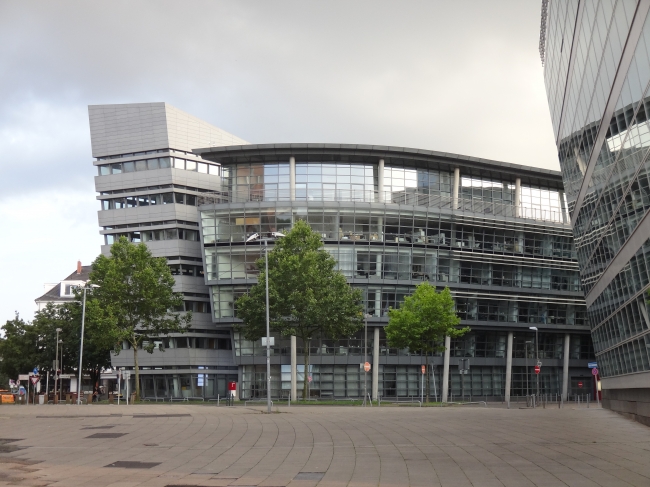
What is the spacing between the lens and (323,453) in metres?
20.6

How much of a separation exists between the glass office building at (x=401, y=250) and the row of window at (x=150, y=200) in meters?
8.72

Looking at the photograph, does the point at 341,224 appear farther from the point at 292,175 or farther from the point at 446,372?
the point at 446,372

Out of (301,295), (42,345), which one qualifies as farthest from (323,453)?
(42,345)

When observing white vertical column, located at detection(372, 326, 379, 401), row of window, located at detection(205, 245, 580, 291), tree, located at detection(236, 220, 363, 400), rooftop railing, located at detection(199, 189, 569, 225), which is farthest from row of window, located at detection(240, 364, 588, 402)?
rooftop railing, located at detection(199, 189, 569, 225)

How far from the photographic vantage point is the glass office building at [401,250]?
77625mm

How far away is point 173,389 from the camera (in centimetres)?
8825

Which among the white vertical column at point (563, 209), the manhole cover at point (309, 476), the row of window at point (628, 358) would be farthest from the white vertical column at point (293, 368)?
the manhole cover at point (309, 476)

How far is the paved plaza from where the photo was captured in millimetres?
15820

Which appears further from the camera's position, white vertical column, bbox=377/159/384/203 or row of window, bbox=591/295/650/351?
white vertical column, bbox=377/159/384/203

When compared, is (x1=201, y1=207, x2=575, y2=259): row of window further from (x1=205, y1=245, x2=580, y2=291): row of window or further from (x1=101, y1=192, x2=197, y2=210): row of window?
(x1=101, y1=192, x2=197, y2=210): row of window

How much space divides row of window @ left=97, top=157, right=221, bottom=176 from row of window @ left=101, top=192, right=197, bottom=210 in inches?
126

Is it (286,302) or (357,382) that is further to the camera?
(357,382)

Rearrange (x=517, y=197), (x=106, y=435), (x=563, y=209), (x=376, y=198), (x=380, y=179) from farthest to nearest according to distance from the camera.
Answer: (x=563, y=209)
(x=517, y=197)
(x=380, y=179)
(x=376, y=198)
(x=106, y=435)

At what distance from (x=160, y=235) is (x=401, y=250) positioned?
30068 millimetres
